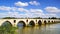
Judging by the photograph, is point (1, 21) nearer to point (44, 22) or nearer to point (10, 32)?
point (10, 32)

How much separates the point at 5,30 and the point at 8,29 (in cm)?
57

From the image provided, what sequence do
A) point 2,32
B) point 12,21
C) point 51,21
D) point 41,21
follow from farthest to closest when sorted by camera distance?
point 51,21 < point 41,21 < point 12,21 < point 2,32

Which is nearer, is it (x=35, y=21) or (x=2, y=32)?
(x=2, y=32)

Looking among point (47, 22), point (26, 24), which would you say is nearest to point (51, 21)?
point (47, 22)

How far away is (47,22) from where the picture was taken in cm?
2583

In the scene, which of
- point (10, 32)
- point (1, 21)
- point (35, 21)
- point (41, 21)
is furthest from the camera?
point (41, 21)

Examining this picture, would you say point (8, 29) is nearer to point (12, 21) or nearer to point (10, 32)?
point (10, 32)

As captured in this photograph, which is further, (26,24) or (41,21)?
(41,21)

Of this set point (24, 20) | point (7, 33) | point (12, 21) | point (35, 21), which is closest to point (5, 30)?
point (7, 33)

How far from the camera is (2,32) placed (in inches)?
320

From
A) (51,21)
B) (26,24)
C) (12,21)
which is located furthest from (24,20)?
(51,21)

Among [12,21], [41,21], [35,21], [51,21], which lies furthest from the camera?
[51,21]

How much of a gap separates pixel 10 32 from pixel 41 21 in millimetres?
15953

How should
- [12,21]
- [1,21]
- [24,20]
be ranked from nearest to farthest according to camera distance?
A: [1,21], [12,21], [24,20]
